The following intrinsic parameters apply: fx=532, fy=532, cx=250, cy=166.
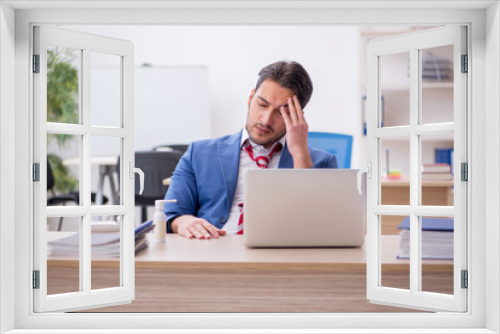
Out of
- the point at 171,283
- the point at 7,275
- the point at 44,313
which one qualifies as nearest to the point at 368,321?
the point at 171,283

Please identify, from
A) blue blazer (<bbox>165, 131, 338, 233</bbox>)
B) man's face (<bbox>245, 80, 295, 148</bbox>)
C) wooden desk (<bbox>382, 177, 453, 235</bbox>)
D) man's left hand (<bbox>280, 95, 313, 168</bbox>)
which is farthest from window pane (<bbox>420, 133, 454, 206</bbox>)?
blue blazer (<bbox>165, 131, 338, 233</bbox>)

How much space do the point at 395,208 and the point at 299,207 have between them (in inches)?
14.9

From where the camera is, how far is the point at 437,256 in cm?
184

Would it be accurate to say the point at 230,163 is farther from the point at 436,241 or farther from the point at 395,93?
the point at 395,93

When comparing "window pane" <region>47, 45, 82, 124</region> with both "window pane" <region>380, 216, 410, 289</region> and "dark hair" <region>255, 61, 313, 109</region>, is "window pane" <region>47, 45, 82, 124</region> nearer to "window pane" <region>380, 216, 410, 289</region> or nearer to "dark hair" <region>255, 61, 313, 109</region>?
"dark hair" <region>255, 61, 313, 109</region>

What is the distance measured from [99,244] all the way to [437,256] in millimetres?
→ 1182

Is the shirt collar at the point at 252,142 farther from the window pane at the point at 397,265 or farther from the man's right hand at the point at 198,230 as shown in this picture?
the window pane at the point at 397,265

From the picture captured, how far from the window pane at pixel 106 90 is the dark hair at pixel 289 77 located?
10.1ft

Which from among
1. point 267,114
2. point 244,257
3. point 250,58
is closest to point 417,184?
point 244,257

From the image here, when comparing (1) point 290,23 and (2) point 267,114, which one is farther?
(2) point 267,114

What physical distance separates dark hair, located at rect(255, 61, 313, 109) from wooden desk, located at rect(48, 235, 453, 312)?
1.38m

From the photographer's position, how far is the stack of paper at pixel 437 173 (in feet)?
13.3

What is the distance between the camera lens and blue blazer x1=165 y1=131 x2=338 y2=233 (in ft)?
9.28

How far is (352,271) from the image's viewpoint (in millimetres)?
1699
